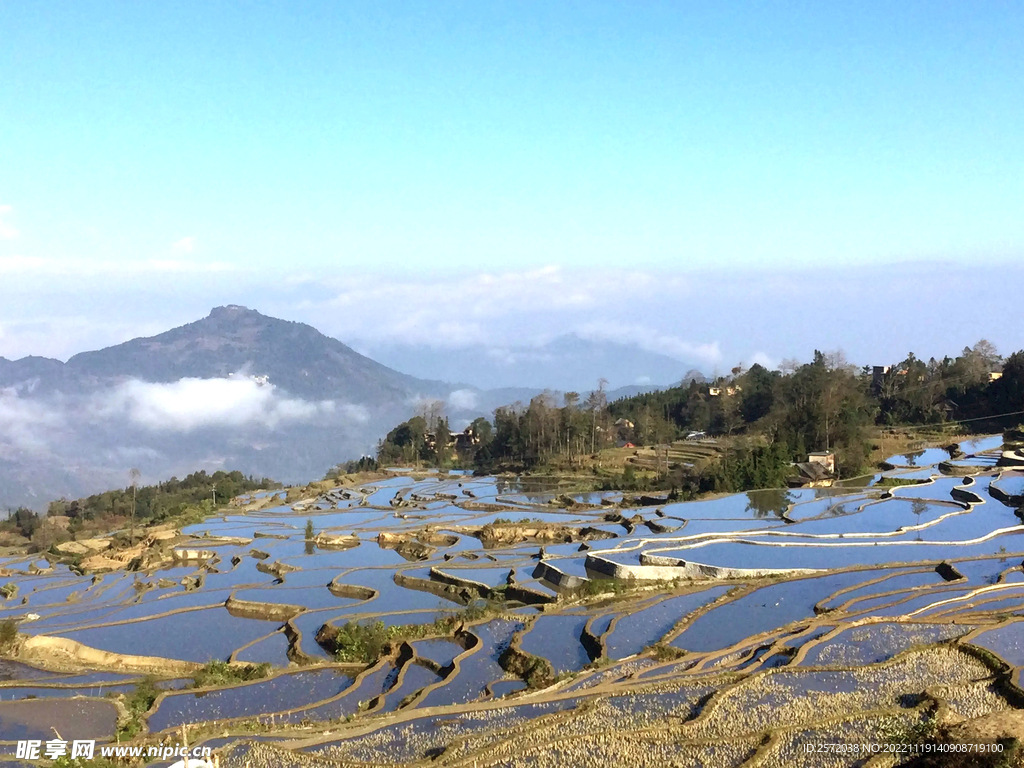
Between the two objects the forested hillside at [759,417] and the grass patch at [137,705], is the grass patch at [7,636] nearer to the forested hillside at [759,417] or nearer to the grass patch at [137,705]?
the grass patch at [137,705]

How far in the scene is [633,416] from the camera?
71.4 m

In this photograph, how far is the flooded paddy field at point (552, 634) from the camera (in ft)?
46.1

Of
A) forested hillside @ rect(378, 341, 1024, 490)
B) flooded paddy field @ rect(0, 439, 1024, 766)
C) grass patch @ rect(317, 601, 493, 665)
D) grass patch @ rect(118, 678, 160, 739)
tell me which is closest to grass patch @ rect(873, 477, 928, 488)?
flooded paddy field @ rect(0, 439, 1024, 766)

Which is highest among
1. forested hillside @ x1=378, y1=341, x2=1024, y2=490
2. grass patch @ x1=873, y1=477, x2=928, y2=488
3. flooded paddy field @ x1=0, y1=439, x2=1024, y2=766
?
forested hillside @ x1=378, y1=341, x2=1024, y2=490

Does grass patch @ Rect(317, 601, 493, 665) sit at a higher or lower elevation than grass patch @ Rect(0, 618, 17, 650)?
lower

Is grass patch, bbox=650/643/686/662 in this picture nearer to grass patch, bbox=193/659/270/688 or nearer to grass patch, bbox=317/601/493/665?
grass patch, bbox=317/601/493/665

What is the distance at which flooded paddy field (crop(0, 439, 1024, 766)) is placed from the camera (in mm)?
14047

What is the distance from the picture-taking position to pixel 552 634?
20766 mm

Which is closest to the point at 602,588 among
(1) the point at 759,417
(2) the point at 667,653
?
(2) the point at 667,653

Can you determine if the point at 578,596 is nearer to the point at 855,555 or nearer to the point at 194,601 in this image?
the point at 855,555

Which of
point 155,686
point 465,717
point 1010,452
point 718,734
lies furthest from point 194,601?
point 1010,452

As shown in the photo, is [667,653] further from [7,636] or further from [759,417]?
[759,417]

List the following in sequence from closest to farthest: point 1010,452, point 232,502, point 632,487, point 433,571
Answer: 1. point 433,571
2. point 1010,452
3. point 632,487
4. point 232,502

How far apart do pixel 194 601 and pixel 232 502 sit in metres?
29.5
